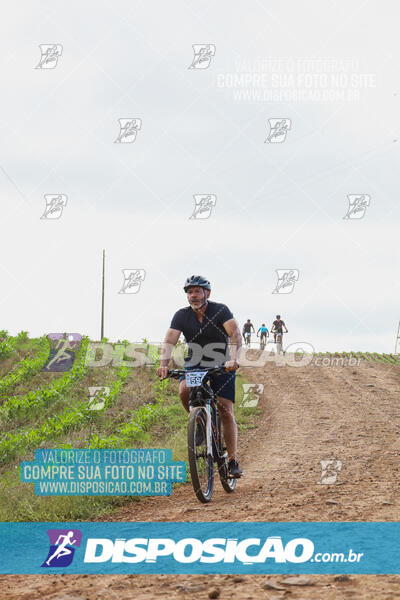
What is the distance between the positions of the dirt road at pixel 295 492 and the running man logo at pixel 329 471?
0.09 metres

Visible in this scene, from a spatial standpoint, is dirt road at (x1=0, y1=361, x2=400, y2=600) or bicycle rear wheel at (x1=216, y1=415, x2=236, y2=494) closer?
dirt road at (x1=0, y1=361, x2=400, y2=600)

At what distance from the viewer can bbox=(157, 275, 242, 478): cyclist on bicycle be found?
24.8ft

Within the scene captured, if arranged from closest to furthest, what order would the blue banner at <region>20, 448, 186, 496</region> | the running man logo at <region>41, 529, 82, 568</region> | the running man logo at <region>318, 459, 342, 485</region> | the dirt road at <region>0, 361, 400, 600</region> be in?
the dirt road at <region>0, 361, 400, 600</region> < the running man logo at <region>41, 529, 82, 568</region> < the running man logo at <region>318, 459, 342, 485</region> < the blue banner at <region>20, 448, 186, 496</region>

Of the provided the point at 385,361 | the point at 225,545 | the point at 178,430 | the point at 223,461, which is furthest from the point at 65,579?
the point at 385,361

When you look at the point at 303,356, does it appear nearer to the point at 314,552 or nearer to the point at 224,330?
the point at 224,330

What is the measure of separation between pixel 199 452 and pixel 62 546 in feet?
6.84

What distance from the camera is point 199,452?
7.52m

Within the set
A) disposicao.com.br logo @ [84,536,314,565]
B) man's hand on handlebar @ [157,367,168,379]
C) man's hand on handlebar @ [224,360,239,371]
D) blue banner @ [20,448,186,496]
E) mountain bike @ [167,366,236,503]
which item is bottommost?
disposicao.com.br logo @ [84,536,314,565]

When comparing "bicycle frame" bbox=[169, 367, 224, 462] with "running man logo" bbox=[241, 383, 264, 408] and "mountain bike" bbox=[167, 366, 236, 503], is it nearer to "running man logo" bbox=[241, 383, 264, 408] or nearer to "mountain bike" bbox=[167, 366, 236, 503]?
"mountain bike" bbox=[167, 366, 236, 503]

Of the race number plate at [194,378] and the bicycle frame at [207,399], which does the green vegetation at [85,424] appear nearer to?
the bicycle frame at [207,399]

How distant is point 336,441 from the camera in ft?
38.8

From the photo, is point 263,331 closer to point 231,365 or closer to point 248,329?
point 248,329

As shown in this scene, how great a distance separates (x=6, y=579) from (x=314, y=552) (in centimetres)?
252

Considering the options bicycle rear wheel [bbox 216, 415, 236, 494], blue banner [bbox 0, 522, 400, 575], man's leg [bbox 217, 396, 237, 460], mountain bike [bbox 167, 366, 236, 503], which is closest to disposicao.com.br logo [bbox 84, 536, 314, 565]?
blue banner [bbox 0, 522, 400, 575]
